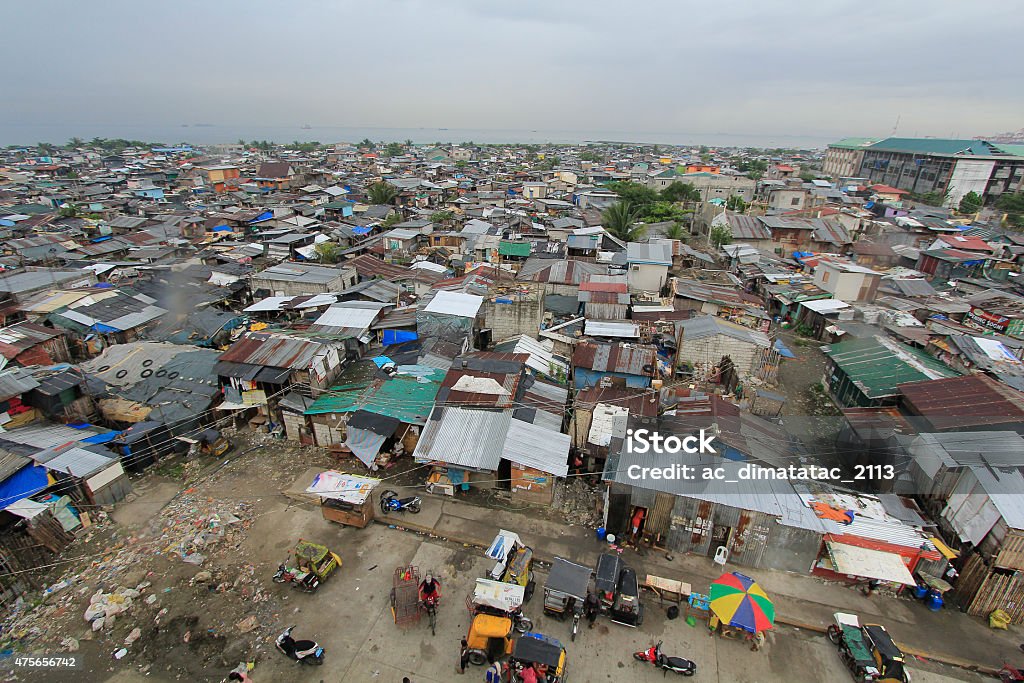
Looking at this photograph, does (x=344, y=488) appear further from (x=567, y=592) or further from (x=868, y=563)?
(x=868, y=563)

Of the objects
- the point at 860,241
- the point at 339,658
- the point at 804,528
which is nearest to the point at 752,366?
the point at 804,528

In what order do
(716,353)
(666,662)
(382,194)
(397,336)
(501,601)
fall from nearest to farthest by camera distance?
(666,662) → (501,601) → (716,353) → (397,336) → (382,194)

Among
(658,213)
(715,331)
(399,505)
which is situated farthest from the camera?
(658,213)

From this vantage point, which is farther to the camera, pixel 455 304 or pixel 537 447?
pixel 455 304

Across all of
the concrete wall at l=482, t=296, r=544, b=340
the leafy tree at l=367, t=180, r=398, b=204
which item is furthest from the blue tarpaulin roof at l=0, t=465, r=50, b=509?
the leafy tree at l=367, t=180, r=398, b=204

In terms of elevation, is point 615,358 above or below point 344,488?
above

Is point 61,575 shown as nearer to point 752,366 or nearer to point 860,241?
point 752,366

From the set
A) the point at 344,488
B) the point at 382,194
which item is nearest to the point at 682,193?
the point at 382,194

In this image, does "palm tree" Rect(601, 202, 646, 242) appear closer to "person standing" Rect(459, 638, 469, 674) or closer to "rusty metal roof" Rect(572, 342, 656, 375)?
"rusty metal roof" Rect(572, 342, 656, 375)
